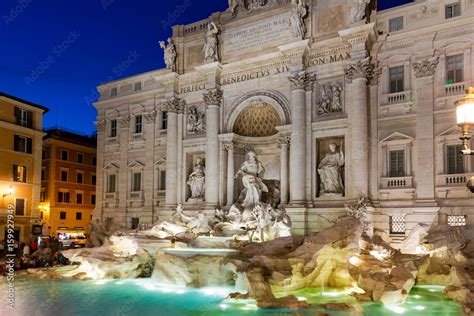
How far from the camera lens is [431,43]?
72.5 feet

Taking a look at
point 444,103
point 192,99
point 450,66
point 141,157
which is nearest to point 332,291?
point 444,103

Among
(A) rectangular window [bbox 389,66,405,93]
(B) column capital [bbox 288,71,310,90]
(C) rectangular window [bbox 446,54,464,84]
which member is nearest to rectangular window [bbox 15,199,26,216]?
(B) column capital [bbox 288,71,310,90]

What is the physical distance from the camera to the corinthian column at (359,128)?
73.5 ft

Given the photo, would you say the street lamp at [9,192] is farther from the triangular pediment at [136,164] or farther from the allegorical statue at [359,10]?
the allegorical statue at [359,10]

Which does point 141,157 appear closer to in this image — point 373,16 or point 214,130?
point 214,130

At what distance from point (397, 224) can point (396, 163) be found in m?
3.00

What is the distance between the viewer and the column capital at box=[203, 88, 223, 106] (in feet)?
91.6

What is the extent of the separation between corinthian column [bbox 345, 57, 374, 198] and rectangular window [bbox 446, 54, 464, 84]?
3.55 metres

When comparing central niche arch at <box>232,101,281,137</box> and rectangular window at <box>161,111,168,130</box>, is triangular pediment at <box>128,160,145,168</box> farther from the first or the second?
central niche arch at <box>232,101,281,137</box>

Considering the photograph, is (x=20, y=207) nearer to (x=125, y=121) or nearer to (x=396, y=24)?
(x=125, y=121)

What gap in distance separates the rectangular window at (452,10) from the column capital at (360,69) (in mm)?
4029

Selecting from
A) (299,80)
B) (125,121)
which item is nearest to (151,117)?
(125,121)

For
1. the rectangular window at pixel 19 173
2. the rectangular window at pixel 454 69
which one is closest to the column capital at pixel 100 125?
the rectangular window at pixel 19 173

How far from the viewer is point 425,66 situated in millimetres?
22047
